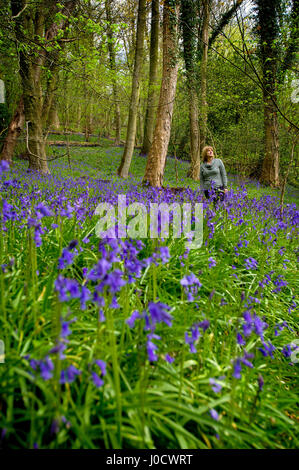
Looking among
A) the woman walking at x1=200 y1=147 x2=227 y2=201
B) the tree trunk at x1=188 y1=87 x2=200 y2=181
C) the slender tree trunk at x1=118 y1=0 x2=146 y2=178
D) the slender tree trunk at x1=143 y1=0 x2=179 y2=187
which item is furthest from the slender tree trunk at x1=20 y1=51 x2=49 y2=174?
the tree trunk at x1=188 y1=87 x2=200 y2=181

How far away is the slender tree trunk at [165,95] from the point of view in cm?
732

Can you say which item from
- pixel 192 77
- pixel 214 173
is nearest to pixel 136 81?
pixel 192 77

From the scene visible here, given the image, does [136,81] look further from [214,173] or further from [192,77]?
[214,173]

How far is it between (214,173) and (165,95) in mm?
3125

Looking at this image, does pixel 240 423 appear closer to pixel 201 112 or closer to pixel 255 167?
pixel 201 112

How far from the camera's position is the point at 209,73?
49.3 feet

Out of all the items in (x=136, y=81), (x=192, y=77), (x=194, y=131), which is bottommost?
(x=194, y=131)

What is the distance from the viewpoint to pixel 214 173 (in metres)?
5.96

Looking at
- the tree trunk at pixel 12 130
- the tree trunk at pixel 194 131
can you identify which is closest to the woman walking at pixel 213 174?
the tree trunk at pixel 194 131

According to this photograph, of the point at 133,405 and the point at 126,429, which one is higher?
the point at 133,405

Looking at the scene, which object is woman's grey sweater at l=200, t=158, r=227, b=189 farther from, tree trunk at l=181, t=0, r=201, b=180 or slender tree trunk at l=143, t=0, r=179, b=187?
tree trunk at l=181, t=0, r=201, b=180

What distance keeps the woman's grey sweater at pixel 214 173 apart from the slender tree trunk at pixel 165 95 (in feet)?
6.89
